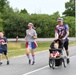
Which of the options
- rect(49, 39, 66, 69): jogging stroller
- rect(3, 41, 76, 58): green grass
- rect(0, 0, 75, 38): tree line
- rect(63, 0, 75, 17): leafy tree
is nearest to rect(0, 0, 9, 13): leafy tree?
rect(0, 0, 75, 38): tree line

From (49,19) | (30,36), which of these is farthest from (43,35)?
(30,36)

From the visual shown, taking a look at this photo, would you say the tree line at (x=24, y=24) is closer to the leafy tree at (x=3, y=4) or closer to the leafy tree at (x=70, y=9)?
the leafy tree at (x=3, y=4)

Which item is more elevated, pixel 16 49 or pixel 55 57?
pixel 55 57

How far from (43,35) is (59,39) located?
59080 millimetres

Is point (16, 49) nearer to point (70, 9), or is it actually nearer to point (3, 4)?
point (3, 4)

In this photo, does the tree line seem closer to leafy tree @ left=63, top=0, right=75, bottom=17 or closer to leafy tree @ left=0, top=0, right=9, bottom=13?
leafy tree @ left=0, top=0, right=9, bottom=13

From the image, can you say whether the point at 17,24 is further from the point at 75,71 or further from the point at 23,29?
the point at 75,71

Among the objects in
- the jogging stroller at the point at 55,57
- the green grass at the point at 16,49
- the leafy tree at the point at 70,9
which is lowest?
the green grass at the point at 16,49

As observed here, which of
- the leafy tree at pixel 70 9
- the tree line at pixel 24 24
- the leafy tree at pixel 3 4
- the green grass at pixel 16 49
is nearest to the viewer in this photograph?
the green grass at pixel 16 49

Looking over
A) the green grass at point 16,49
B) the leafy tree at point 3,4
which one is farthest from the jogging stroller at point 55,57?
the leafy tree at point 3,4

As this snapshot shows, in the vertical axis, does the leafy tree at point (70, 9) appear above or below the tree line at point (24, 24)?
above

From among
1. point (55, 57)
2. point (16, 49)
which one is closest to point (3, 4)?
point (16, 49)

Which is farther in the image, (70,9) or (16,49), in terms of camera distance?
(70,9)

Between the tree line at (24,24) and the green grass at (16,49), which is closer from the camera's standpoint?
the green grass at (16,49)
